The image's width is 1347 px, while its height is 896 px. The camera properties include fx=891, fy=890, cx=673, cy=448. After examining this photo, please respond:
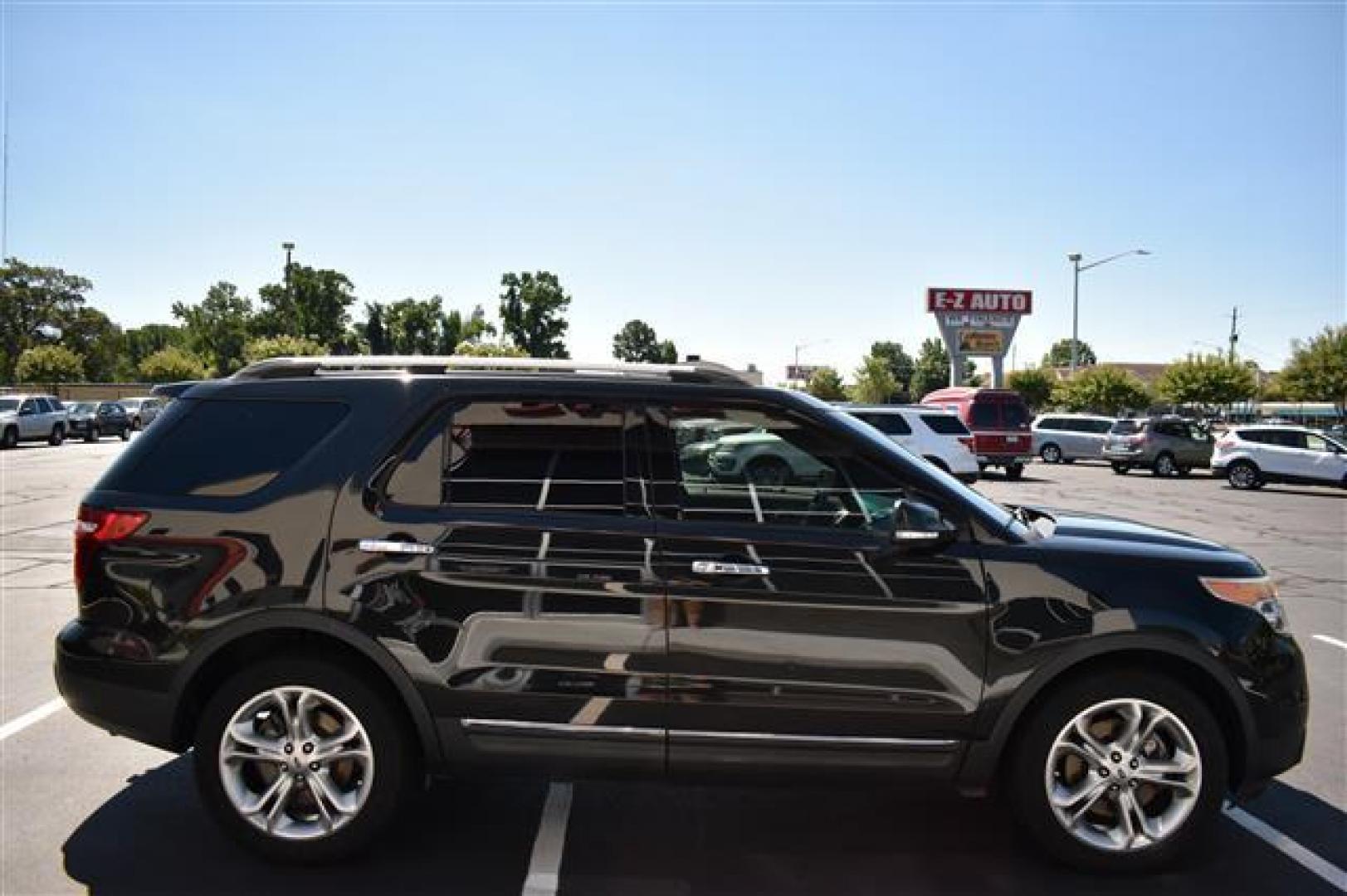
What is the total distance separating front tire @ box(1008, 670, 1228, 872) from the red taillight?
136 inches

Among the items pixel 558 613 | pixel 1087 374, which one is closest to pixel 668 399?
pixel 558 613

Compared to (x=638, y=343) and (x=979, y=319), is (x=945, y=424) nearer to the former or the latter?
(x=979, y=319)

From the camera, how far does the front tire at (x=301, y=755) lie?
331 centimetres

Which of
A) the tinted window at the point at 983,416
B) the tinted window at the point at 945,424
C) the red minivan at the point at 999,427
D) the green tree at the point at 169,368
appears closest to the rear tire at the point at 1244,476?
the red minivan at the point at 999,427

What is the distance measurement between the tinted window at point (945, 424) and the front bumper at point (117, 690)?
666 inches

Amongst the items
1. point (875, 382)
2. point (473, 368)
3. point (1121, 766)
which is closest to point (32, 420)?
point (473, 368)

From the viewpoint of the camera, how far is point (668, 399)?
11.5 feet

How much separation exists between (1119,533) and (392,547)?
2.94 metres

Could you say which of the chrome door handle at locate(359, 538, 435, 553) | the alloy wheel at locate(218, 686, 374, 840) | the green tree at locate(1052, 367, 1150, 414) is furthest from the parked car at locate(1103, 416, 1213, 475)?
the green tree at locate(1052, 367, 1150, 414)

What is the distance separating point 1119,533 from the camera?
373 centimetres

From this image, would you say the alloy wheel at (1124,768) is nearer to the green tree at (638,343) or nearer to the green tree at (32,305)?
the green tree at (32,305)

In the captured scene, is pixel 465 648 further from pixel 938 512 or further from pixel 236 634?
pixel 938 512

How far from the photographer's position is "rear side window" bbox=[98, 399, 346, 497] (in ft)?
11.4

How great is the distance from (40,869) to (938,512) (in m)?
3.55
